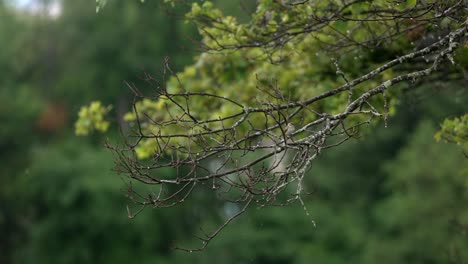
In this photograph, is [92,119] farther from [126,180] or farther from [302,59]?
[126,180]

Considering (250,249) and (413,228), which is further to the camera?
(250,249)

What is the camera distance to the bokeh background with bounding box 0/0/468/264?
30.7m

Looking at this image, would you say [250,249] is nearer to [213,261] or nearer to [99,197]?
[213,261]

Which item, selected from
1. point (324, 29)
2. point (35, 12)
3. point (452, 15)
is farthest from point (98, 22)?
point (452, 15)

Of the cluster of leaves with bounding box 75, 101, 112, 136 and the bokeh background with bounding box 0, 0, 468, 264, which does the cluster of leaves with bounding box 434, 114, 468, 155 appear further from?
the bokeh background with bounding box 0, 0, 468, 264

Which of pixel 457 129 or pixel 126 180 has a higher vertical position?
pixel 126 180

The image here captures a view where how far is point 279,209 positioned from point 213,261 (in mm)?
4243

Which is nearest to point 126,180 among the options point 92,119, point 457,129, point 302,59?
point 92,119

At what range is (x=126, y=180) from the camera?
29906 millimetres

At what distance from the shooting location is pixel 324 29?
11.8 m

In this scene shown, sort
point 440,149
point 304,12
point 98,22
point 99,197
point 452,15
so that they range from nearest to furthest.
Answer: point 452,15
point 304,12
point 440,149
point 99,197
point 98,22

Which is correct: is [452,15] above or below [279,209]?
below

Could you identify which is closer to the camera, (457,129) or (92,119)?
(457,129)

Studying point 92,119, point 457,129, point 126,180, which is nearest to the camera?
point 457,129
